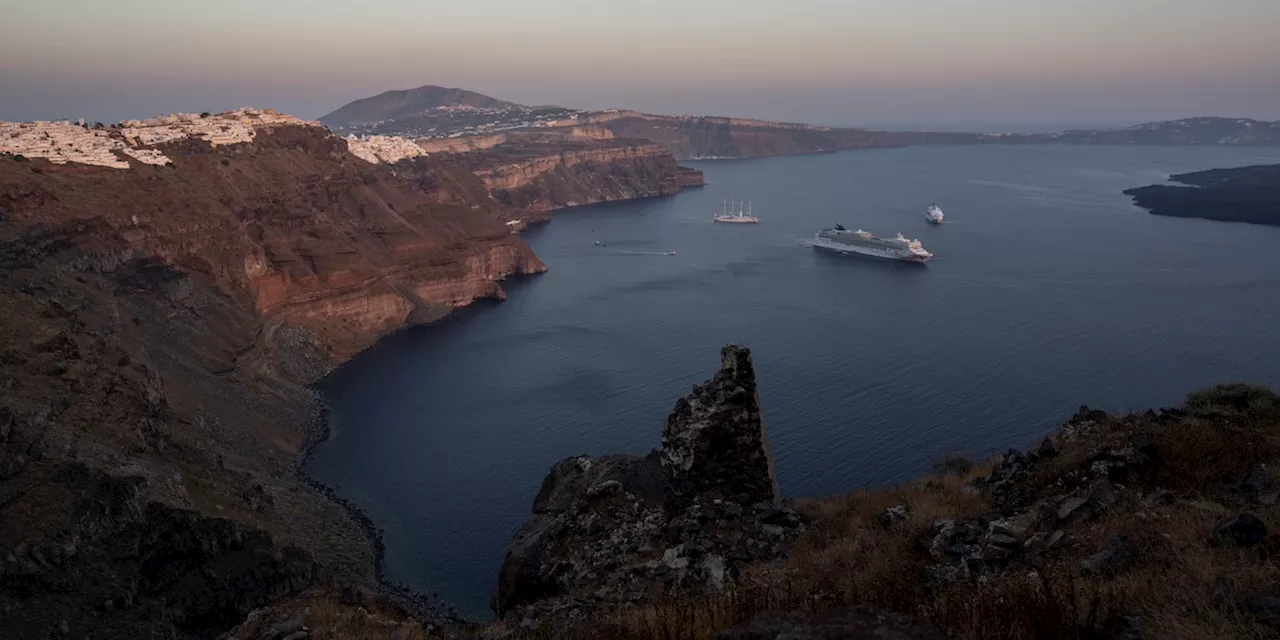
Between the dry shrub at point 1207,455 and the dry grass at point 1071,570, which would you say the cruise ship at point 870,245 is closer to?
the dry grass at point 1071,570

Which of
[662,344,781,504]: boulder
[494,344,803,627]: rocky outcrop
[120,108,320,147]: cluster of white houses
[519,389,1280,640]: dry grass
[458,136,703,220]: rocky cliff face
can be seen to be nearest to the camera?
[519,389,1280,640]: dry grass

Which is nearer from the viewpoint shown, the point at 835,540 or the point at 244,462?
the point at 835,540

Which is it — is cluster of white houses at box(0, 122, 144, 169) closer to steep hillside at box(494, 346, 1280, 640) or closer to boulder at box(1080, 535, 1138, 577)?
steep hillside at box(494, 346, 1280, 640)

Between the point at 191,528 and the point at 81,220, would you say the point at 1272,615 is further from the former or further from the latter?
the point at 81,220

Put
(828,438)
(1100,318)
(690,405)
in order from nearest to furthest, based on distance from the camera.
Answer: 1. (690,405)
2. (828,438)
3. (1100,318)

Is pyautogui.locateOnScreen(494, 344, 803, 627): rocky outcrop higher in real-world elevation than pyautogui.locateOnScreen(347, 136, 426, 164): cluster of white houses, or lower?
lower

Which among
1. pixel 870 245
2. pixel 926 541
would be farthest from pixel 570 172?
pixel 926 541

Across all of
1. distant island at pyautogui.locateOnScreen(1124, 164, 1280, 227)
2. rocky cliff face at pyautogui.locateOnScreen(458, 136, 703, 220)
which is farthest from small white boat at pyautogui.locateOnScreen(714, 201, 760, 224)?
distant island at pyautogui.locateOnScreen(1124, 164, 1280, 227)

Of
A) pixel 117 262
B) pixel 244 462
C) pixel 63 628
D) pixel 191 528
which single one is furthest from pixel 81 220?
pixel 63 628
